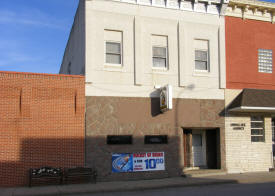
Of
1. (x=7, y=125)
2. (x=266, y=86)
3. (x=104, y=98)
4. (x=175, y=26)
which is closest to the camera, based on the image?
(x=7, y=125)

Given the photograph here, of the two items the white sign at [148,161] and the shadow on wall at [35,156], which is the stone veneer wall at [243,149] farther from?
the shadow on wall at [35,156]

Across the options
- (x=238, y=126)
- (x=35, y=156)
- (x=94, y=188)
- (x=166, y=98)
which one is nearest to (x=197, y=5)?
(x=166, y=98)

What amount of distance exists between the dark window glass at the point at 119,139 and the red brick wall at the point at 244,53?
604 cm

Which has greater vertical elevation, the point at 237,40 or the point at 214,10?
the point at 214,10

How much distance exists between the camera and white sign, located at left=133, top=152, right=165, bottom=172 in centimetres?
1582

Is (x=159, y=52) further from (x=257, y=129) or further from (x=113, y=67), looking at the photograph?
(x=257, y=129)

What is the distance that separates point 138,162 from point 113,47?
Answer: 5.52 meters

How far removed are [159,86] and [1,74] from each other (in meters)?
7.06

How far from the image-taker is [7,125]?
14.1 m

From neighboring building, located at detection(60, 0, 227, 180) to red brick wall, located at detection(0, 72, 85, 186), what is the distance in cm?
63

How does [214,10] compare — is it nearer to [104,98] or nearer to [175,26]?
[175,26]

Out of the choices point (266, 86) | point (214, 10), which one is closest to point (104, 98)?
point (214, 10)

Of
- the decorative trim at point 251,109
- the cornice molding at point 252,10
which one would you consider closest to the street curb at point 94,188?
the decorative trim at point 251,109

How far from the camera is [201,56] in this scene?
58.6 ft
